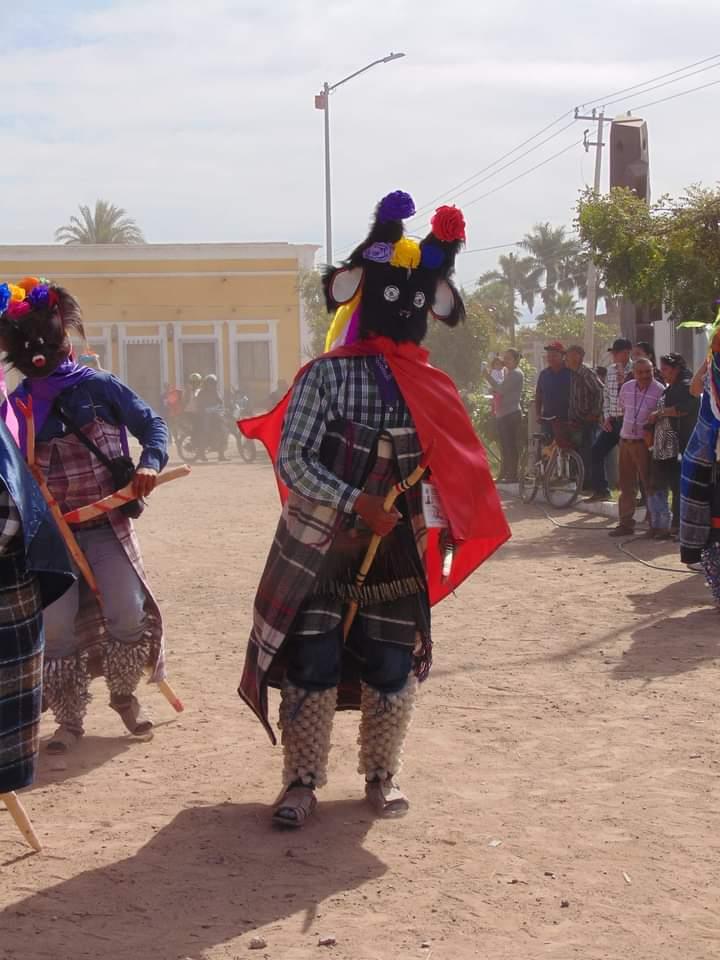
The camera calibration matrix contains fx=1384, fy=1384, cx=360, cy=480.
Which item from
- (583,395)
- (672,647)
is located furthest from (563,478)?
(672,647)

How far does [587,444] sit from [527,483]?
148cm

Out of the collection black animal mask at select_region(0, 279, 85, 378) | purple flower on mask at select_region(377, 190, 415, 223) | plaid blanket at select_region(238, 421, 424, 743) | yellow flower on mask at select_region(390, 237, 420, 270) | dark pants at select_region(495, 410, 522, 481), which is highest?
purple flower on mask at select_region(377, 190, 415, 223)

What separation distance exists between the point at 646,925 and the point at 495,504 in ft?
5.41

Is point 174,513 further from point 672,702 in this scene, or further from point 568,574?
point 672,702

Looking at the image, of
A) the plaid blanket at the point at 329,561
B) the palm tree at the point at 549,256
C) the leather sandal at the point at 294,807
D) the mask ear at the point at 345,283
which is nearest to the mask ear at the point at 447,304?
the mask ear at the point at 345,283

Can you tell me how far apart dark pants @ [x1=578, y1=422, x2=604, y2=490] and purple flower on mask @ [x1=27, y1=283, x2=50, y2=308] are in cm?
1020

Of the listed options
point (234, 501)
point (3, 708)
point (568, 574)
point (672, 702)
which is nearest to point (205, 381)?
point (234, 501)

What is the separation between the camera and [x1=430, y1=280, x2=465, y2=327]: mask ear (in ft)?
16.8

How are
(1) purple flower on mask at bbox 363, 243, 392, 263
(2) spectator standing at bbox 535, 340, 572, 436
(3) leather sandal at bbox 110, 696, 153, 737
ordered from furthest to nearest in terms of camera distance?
(2) spectator standing at bbox 535, 340, 572, 436 < (3) leather sandal at bbox 110, 696, 153, 737 < (1) purple flower on mask at bbox 363, 243, 392, 263

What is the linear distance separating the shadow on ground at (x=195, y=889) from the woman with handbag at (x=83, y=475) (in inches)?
43.4

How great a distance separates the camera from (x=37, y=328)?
5.59 m

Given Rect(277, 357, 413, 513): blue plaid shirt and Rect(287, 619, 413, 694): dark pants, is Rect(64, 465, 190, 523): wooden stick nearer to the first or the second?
Rect(277, 357, 413, 513): blue plaid shirt

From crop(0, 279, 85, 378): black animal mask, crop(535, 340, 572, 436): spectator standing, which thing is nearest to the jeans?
crop(0, 279, 85, 378): black animal mask

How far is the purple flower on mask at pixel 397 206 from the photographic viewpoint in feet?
Result: 16.2
